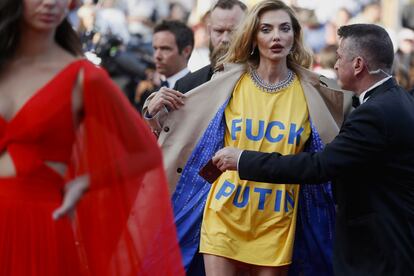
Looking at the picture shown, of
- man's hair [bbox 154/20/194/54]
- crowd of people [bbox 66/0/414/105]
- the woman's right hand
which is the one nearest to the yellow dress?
the woman's right hand

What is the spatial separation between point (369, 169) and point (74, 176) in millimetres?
1939

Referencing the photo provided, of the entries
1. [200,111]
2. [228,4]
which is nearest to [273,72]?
[200,111]

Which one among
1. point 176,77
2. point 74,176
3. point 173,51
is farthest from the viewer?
point 173,51

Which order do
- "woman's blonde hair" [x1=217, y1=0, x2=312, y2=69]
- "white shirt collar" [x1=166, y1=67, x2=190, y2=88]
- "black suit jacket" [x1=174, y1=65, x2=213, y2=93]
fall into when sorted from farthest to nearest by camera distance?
"white shirt collar" [x1=166, y1=67, x2=190, y2=88] → "black suit jacket" [x1=174, y1=65, x2=213, y2=93] → "woman's blonde hair" [x1=217, y1=0, x2=312, y2=69]

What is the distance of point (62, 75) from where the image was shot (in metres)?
4.39

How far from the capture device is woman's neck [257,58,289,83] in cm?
673

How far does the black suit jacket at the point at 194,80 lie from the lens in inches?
283

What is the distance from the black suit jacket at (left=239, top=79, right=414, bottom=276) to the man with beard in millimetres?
920

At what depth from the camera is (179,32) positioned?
10117 mm

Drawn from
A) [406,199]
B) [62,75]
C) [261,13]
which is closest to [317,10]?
[261,13]

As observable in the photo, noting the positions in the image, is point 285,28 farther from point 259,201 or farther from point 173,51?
point 173,51

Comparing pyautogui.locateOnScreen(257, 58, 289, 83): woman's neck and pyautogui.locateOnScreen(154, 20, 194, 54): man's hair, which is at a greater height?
pyautogui.locateOnScreen(257, 58, 289, 83): woman's neck

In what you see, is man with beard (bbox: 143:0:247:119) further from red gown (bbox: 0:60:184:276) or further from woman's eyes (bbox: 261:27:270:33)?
red gown (bbox: 0:60:184:276)

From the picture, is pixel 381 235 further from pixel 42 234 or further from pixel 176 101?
pixel 42 234
